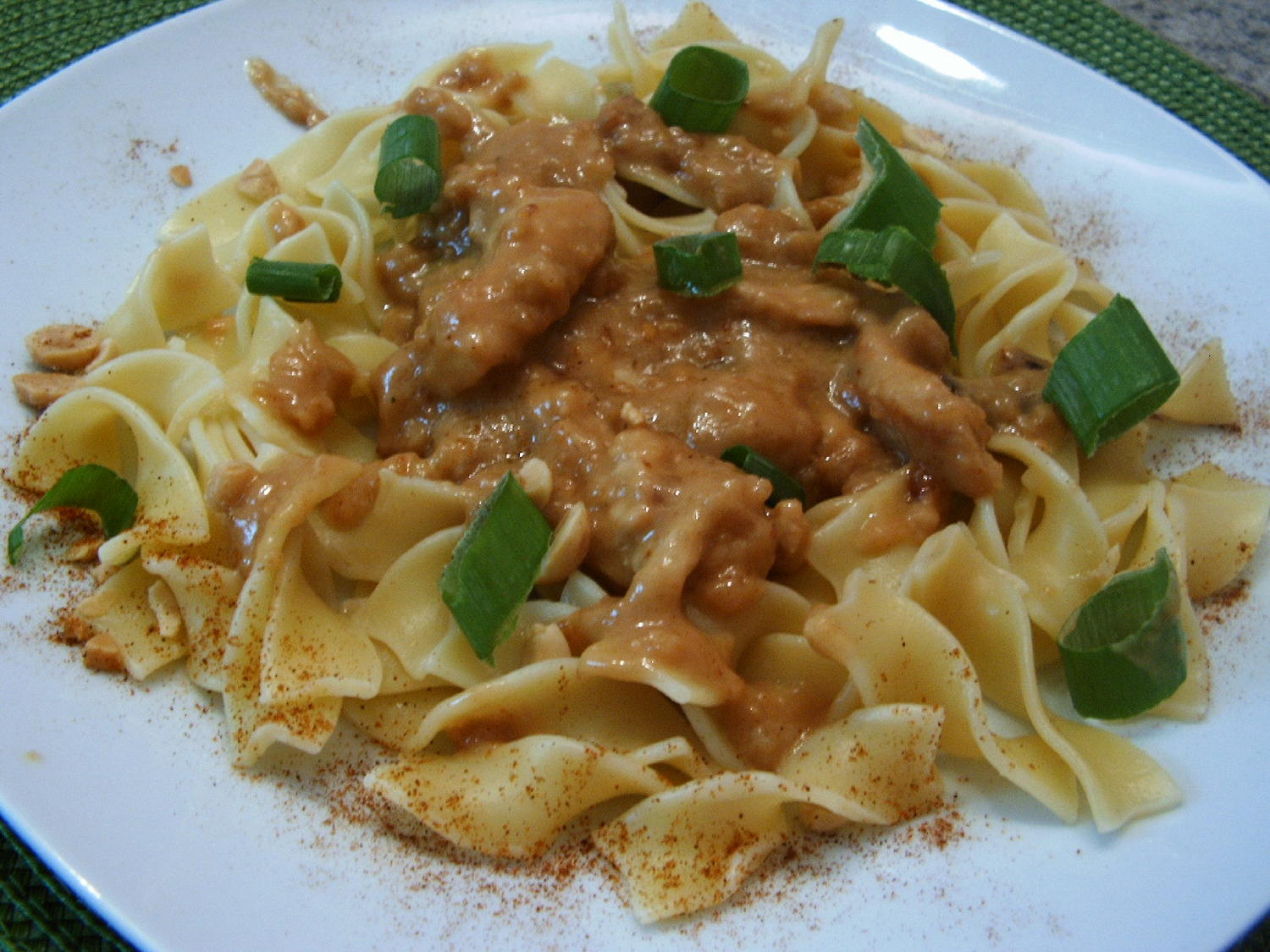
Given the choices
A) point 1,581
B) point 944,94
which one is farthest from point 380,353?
point 944,94

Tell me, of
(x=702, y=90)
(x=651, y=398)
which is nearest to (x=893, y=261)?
(x=651, y=398)

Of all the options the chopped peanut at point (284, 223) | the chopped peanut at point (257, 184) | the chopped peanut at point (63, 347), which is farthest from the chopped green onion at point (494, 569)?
the chopped peanut at point (257, 184)

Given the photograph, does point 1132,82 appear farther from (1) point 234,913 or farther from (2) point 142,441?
(1) point 234,913

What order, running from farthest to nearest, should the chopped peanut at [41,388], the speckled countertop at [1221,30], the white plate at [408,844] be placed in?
the speckled countertop at [1221,30] → the chopped peanut at [41,388] → the white plate at [408,844]

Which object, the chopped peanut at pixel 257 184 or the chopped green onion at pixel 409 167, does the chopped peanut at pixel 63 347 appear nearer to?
the chopped peanut at pixel 257 184

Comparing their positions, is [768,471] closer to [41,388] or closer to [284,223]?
[284,223]

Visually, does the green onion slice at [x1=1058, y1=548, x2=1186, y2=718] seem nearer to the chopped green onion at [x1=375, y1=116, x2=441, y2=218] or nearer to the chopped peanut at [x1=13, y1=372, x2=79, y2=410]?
the chopped green onion at [x1=375, y1=116, x2=441, y2=218]

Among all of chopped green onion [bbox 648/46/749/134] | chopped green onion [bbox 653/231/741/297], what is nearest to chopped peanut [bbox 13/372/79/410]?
chopped green onion [bbox 653/231/741/297]
